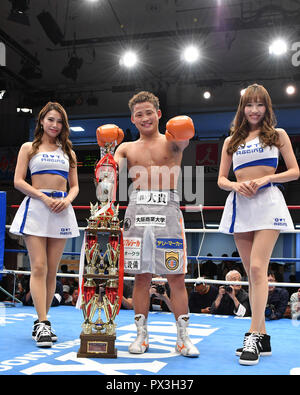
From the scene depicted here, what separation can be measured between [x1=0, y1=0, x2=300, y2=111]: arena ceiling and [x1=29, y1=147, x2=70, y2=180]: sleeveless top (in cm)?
462

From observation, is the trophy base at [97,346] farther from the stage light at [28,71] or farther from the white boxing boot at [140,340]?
the stage light at [28,71]

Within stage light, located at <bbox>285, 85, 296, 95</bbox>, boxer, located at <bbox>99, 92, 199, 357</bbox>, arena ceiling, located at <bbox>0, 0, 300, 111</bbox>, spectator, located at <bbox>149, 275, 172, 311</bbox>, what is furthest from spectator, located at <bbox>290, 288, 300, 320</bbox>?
stage light, located at <bbox>285, 85, 296, 95</bbox>

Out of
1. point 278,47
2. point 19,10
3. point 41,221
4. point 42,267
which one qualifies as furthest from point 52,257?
point 278,47

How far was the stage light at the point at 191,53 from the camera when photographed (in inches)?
313

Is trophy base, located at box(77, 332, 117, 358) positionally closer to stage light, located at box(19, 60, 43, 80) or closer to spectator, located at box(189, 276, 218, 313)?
spectator, located at box(189, 276, 218, 313)

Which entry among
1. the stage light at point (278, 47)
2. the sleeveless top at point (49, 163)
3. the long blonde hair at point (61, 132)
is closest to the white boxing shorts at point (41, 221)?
the sleeveless top at point (49, 163)

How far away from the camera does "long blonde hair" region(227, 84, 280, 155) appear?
2.04 metres

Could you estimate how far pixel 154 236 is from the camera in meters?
2.06

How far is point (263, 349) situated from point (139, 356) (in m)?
0.57

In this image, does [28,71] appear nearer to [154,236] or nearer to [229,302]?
[229,302]

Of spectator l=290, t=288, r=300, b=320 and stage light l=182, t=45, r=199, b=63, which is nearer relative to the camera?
spectator l=290, t=288, r=300, b=320

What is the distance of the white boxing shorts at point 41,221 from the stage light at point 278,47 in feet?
20.6

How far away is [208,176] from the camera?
10016 mm

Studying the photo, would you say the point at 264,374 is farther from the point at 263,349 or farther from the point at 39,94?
the point at 39,94
